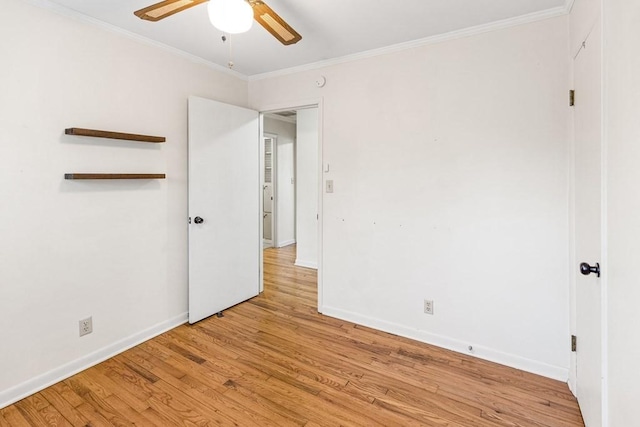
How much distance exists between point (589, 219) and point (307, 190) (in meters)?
3.95

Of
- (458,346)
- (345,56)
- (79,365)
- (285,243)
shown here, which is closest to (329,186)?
(345,56)

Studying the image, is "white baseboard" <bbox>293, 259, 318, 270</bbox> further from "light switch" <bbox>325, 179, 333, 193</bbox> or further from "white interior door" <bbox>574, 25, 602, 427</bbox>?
"white interior door" <bbox>574, 25, 602, 427</bbox>

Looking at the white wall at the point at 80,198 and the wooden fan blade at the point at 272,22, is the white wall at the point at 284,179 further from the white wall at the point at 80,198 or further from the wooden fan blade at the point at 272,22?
the wooden fan blade at the point at 272,22

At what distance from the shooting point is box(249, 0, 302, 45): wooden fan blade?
5.27 ft

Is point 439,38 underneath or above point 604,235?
above

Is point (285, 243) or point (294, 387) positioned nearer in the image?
point (294, 387)

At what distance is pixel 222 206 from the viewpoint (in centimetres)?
325

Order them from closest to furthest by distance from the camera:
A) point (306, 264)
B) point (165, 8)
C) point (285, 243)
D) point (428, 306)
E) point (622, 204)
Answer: point (622, 204) → point (165, 8) → point (428, 306) → point (306, 264) → point (285, 243)

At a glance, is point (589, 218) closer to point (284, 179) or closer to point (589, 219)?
point (589, 219)

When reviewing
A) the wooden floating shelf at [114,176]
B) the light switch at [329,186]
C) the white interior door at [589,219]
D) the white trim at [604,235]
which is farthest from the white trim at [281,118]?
the white trim at [604,235]

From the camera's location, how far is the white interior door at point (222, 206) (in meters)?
3.01

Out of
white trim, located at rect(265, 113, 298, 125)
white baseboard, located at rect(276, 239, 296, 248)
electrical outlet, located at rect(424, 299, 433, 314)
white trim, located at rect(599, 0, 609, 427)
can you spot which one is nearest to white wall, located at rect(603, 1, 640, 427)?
white trim, located at rect(599, 0, 609, 427)

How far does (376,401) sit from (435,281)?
3.52 ft

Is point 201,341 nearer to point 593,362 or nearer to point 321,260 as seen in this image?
point 321,260
